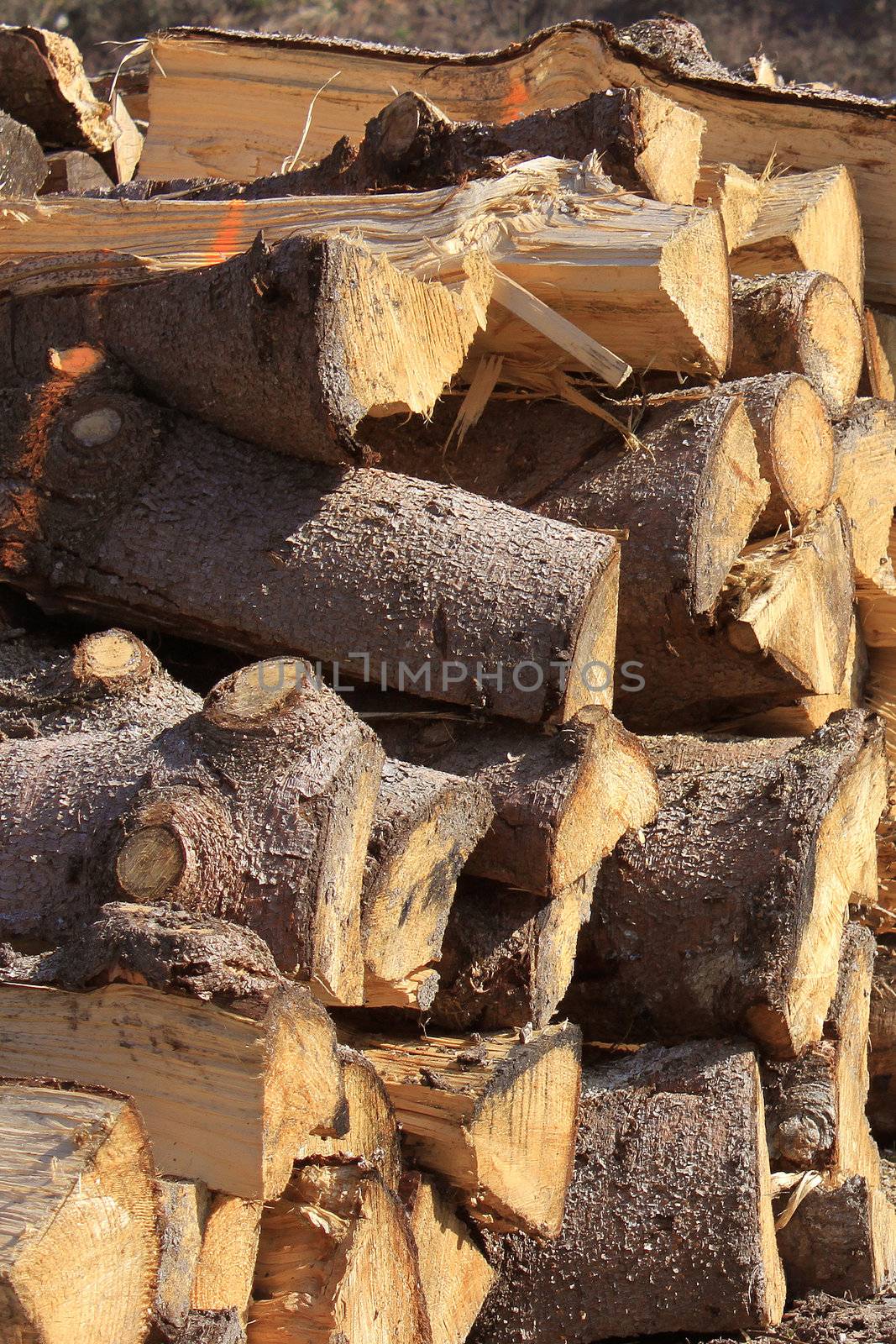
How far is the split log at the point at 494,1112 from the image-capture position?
75.6 inches

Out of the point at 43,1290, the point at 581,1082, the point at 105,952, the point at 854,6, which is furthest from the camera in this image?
the point at 854,6

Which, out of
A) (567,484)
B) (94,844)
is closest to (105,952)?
(94,844)

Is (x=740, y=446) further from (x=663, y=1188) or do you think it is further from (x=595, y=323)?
(x=663, y=1188)

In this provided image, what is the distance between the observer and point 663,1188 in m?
2.09

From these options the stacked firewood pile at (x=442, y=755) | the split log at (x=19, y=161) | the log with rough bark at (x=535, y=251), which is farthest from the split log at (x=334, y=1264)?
the split log at (x=19, y=161)

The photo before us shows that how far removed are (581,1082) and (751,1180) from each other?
0.97 ft

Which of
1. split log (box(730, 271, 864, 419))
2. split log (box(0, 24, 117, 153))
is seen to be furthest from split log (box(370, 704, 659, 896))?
split log (box(0, 24, 117, 153))

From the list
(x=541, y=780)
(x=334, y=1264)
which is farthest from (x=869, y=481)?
(x=334, y=1264)

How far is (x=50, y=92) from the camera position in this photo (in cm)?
393

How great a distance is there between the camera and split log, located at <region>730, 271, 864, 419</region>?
282cm

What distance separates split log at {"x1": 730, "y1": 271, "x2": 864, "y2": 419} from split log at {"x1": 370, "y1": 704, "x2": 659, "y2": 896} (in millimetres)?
947

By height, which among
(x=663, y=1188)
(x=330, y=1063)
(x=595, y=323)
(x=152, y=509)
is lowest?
(x=663, y=1188)

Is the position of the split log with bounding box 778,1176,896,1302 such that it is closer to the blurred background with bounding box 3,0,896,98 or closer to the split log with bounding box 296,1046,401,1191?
the split log with bounding box 296,1046,401,1191

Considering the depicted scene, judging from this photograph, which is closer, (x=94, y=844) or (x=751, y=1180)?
(x=94, y=844)
